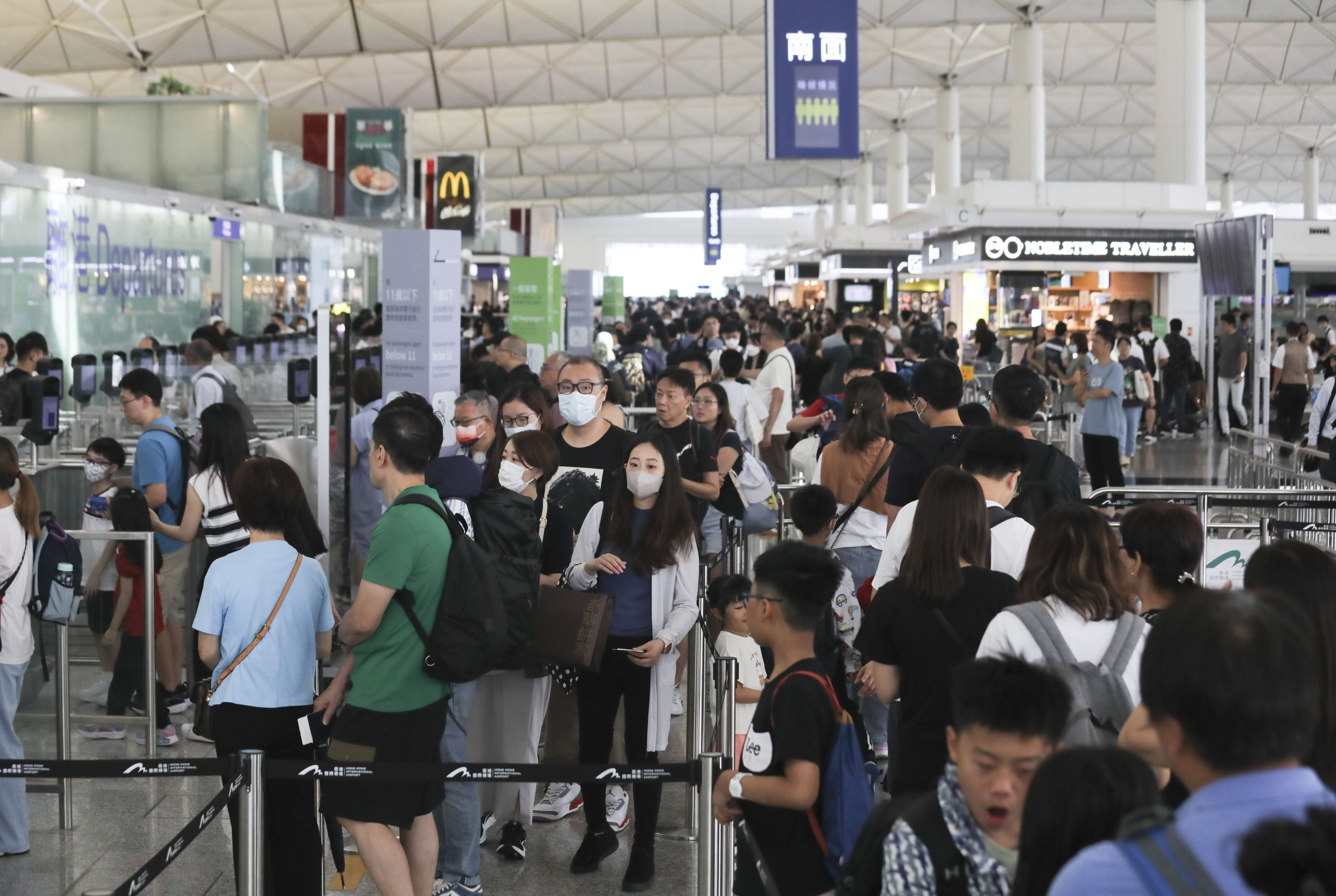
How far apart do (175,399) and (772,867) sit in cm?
1084

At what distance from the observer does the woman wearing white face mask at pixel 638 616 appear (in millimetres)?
4609

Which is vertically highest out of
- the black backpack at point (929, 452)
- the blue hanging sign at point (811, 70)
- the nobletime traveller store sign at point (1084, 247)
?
the blue hanging sign at point (811, 70)

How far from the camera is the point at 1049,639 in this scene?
3.01 m

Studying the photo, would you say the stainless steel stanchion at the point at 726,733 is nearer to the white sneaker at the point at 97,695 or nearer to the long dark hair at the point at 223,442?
the long dark hair at the point at 223,442

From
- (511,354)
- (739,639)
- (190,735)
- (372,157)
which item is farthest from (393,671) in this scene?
(372,157)

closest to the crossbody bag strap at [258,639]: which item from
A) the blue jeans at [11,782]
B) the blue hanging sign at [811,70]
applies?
the blue jeans at [11,782]

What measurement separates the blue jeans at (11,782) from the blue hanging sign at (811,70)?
10.1m

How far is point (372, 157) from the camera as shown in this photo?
81.7 feet

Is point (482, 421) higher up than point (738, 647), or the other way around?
point (482, 421)

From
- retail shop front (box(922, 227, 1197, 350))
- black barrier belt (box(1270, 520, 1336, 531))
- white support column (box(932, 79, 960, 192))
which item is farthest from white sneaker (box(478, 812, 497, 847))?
white support column (box(932, 79, 960, 192))

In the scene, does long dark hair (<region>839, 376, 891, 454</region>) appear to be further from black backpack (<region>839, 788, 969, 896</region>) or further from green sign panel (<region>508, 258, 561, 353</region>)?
green sign panel (<region>508, 258, 561, 353</region>)

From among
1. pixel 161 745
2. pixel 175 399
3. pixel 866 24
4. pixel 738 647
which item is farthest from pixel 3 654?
pixel 866 24

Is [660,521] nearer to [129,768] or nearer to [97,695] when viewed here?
[129,768]

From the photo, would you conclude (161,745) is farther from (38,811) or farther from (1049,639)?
(1049,639)
